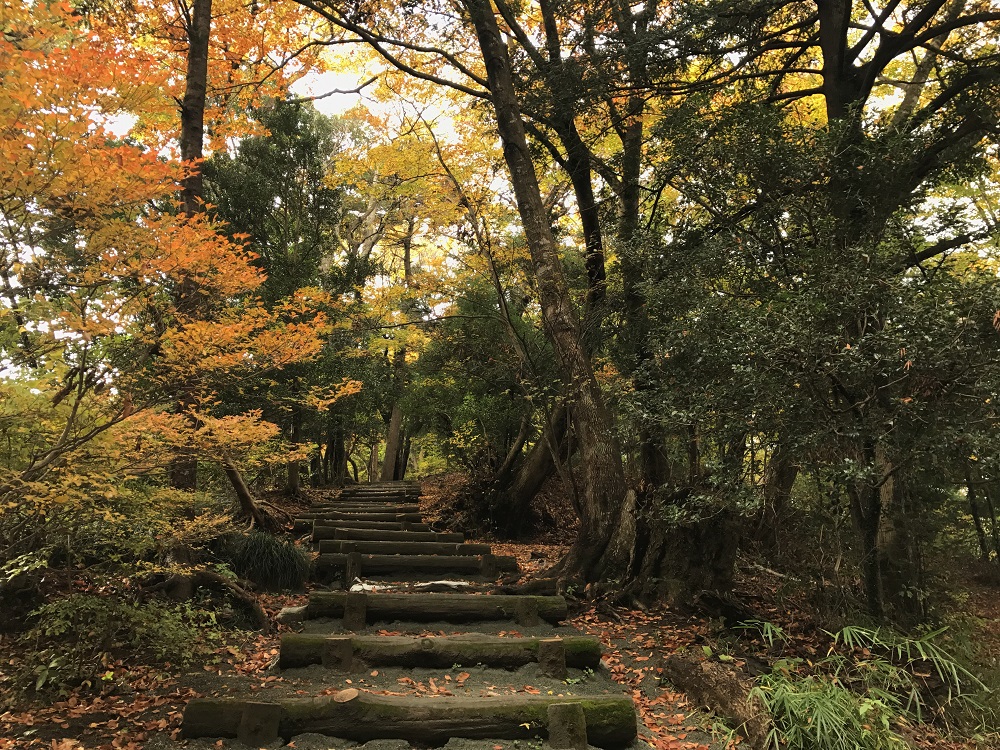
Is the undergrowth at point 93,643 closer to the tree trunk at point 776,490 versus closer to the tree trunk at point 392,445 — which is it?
the tree trunk at point 776,490

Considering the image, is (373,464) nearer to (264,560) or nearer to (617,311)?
(264,560)

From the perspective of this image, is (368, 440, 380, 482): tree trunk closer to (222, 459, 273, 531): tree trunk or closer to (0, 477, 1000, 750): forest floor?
(222, 459, 273, 531): tree trunk

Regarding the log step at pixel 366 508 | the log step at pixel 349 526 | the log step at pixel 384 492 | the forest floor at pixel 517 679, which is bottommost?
the forest floor at pixel 517 679

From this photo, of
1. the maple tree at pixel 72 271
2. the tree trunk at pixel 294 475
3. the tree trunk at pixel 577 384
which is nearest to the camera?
the maple tree at pixel 72 271

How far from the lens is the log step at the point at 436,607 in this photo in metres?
5.38

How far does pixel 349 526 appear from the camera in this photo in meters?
9.20

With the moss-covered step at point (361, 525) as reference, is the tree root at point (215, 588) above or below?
below

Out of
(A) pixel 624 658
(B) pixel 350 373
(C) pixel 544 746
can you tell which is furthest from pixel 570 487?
(B) pixel 350 373

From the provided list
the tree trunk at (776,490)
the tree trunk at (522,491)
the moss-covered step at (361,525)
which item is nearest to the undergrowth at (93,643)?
the moss-covered step at (361,525)

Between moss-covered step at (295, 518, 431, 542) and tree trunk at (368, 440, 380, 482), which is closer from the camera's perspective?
moss-covered step at (295, 518, 431, 542)

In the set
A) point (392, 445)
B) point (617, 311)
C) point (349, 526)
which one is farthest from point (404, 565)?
point (392, 445)

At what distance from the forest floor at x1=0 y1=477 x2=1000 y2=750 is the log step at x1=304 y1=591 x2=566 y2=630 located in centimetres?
35

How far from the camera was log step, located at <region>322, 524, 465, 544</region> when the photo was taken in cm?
856

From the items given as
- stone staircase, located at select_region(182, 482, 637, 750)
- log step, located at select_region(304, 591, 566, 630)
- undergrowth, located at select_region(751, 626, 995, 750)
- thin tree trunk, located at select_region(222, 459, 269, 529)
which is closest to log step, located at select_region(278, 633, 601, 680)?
stone staircase, located at select_region(182, 482, 637, 750)
